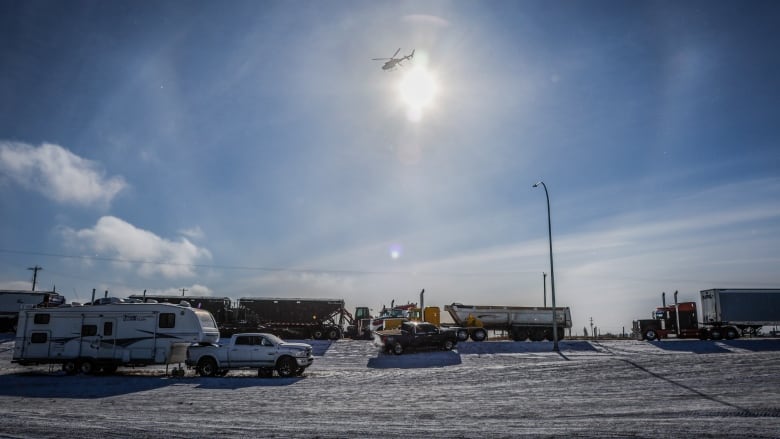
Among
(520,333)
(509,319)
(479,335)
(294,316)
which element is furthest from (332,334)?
(520,333)

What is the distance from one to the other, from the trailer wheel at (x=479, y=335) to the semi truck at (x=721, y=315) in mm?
11630

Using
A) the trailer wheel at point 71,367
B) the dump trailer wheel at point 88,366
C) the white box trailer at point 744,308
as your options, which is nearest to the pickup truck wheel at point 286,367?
the dump trailer wheel at point 88,366

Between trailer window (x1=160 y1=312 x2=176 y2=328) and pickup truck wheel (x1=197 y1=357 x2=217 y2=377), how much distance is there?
2365 millimetres

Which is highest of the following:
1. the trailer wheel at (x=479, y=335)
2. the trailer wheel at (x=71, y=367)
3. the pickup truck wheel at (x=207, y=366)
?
the trailer wheel at (x=479, y=335)

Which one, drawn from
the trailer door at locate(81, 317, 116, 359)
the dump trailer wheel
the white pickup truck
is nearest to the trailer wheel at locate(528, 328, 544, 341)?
the white pickup truck

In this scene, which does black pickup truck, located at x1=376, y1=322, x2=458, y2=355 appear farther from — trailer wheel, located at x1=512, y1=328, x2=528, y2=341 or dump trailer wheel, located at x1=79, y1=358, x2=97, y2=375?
dump trailer wheel, located at x1=79, y1=358, x2=97, y2=375

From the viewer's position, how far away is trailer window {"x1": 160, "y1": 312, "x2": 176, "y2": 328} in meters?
22.2

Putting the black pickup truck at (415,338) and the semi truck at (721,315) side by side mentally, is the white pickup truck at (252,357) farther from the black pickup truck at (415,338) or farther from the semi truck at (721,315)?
the semi truck at (721,315)

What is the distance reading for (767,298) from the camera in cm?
3509

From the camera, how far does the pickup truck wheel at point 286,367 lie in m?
20.5

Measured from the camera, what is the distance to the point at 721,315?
34.5 meters

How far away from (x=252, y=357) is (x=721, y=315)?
31.3 meters

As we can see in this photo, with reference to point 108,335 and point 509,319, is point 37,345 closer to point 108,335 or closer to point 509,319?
point 108,335

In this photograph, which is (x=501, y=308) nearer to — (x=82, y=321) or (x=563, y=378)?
(x=563, y=378)
